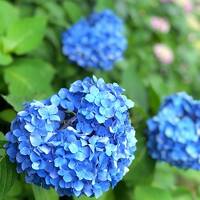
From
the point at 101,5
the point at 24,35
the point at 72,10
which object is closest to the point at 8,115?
the point at 24,35

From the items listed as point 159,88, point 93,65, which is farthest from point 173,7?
point 93,65

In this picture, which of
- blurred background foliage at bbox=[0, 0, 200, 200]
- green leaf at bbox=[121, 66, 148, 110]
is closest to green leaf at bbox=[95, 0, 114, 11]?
blurred background foliage at bbox=[0, 0, 200, 200]

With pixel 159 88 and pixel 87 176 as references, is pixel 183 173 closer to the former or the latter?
pixel 159 88

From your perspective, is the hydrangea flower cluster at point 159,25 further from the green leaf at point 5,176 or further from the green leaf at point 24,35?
the green leaf at point 5,176

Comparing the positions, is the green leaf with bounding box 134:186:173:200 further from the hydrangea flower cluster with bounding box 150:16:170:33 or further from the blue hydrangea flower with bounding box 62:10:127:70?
the hydrangea flower cluster with bounding box 150:16:170:33

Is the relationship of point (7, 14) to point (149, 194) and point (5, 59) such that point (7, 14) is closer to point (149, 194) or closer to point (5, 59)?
point (5, 59)

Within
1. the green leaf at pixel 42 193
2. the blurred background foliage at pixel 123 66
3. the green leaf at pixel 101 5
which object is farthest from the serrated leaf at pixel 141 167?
the green leaf at pixel 101 5
